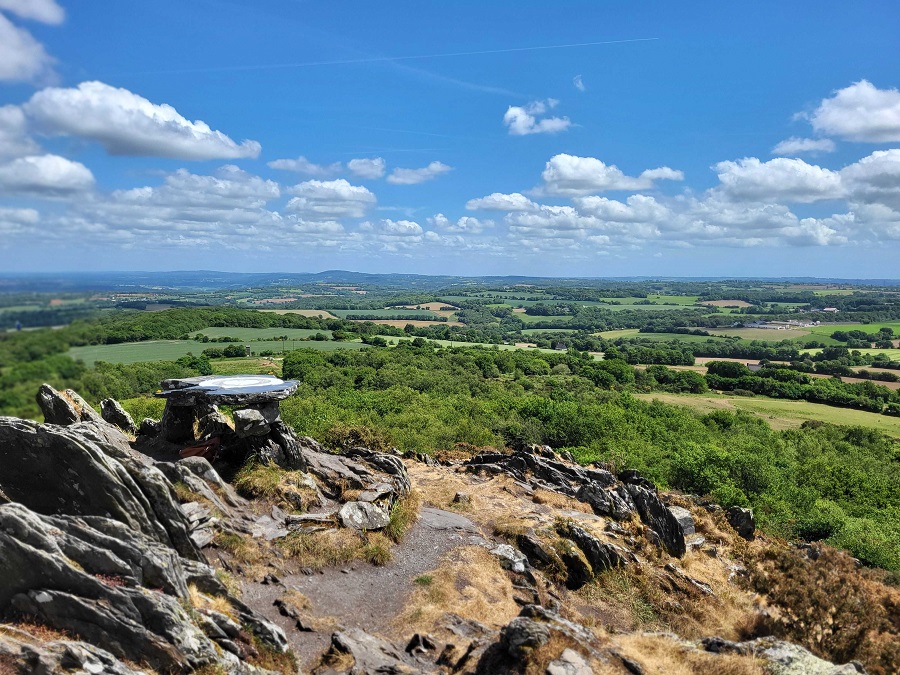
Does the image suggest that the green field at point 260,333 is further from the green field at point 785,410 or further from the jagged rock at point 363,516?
the jagged rock at point 363,516

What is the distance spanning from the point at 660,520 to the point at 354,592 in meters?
17.6

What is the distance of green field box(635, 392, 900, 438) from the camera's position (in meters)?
88.2

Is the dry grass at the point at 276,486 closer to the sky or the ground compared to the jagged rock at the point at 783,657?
closer to the sky

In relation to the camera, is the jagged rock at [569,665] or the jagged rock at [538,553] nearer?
the jagged rock at [569,665]

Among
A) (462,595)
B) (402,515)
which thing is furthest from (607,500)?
(462,595)

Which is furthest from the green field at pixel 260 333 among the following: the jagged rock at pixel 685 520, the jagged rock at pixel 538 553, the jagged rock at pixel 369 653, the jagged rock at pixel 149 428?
the jagged rock at pixel 369 653

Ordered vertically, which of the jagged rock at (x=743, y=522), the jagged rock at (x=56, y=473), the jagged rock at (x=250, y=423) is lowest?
the jagged rock at (x=743, y=522)

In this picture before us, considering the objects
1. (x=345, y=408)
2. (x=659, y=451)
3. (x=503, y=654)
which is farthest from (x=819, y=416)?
(x=503, y=654)

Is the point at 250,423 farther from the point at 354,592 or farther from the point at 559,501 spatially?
the point at 559,501

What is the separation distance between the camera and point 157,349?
67875 mm

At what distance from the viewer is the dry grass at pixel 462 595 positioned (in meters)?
18.6

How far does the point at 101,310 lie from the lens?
14914 mm

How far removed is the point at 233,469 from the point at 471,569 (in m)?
12.2

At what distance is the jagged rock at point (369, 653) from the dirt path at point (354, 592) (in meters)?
0.72
